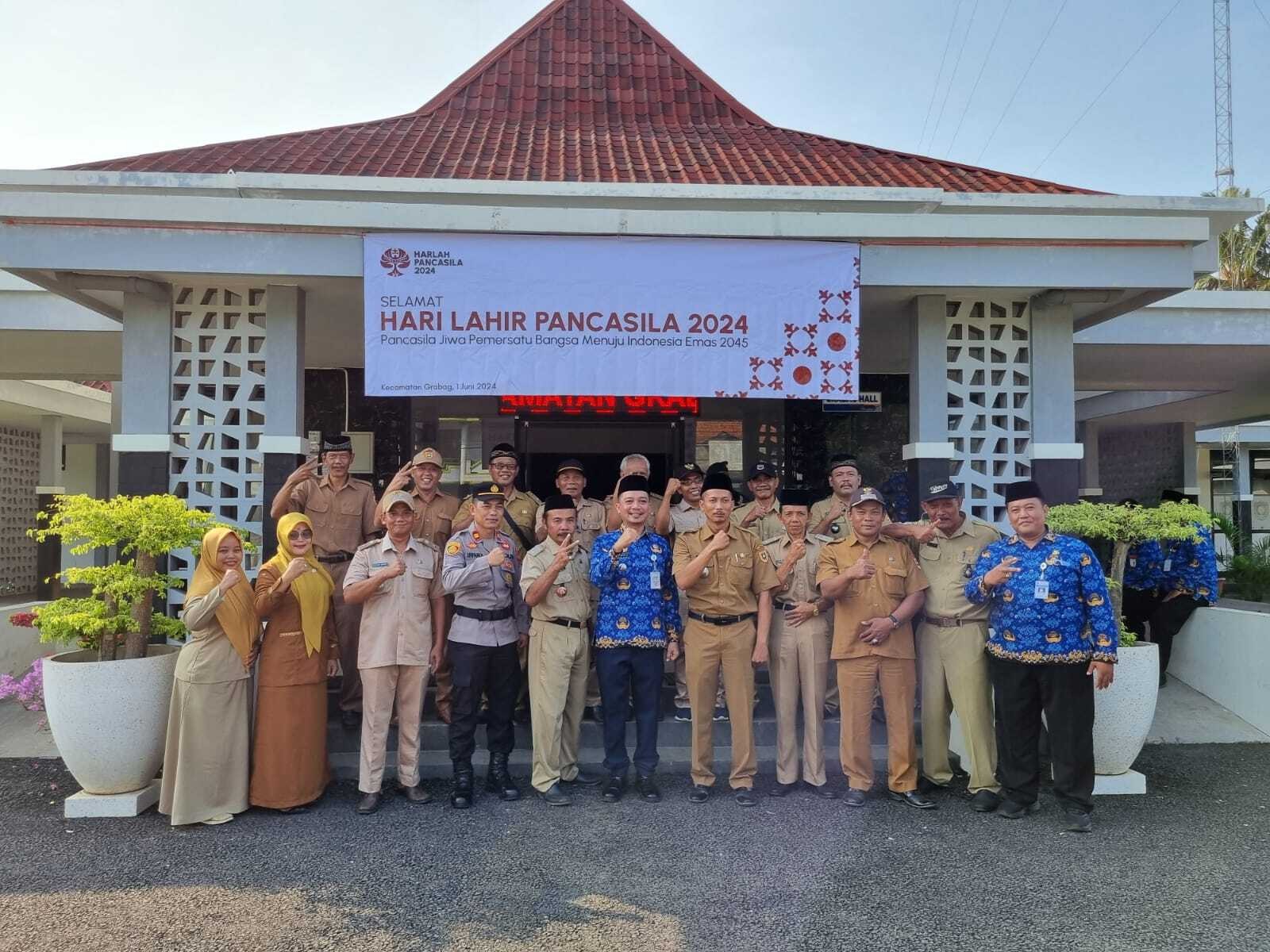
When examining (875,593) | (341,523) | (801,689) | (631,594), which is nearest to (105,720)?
(341,523)

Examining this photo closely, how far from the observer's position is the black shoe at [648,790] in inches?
177

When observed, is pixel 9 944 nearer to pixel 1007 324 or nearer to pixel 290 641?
pixel 290 641

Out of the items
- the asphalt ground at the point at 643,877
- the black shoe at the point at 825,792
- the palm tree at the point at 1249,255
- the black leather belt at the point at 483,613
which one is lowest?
the asphalt ground at the point at 643,877

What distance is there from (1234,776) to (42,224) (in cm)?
778

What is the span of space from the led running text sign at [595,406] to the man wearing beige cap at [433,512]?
2.95 meters

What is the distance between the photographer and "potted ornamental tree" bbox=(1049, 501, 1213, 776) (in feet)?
15.3

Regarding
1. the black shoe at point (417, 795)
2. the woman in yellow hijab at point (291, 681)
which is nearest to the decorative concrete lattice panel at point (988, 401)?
the black shoe at point (417, 795)

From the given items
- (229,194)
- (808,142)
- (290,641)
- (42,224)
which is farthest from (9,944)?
(808,142)

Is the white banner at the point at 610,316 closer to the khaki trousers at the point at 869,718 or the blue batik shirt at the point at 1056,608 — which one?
the blue batik shirt at the point at 1056,608

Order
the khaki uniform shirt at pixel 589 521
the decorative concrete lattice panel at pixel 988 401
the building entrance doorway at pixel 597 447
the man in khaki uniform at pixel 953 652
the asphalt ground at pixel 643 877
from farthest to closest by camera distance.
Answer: the building entrance doorway at pixel 597 447 < the decorative concrete lattice panel at pixel 988 401 < the khaki uniform shirt at pixel 589 521 < the man in khaki uniform at pixel 953 652 < the asphalt ground at pixel 643 877

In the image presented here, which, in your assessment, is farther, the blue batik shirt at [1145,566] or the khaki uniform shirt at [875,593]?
the blue batik shirt at [1145,566]

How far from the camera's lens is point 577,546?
183 inches

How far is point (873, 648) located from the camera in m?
4.52

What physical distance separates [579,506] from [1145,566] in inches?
181
